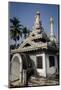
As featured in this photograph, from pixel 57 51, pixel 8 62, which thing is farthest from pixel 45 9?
pixel 8 62

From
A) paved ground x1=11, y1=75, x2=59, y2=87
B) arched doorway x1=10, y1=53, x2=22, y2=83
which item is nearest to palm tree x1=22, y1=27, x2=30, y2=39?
arched doorway x1=10, y1=53, x2=22, y2=83

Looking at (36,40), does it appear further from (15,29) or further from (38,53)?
(15,29)

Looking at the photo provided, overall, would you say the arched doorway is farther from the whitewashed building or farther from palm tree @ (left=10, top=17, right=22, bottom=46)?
palm tree @ (left=10, top=17, right=22, bottom=46)

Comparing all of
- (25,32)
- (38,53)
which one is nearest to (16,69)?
(38,53)

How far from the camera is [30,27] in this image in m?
2.46

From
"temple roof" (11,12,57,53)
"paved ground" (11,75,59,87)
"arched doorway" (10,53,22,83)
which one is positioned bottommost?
"paved ground" (11,75,59,87)

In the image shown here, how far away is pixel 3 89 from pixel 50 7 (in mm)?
1065

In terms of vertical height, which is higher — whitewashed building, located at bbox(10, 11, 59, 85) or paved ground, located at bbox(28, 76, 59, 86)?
whitewashed building, located at bbox(10, 11, 59, 85)

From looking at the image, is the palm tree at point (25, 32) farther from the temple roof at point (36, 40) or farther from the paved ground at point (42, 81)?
the paved ground at point (42, 81)

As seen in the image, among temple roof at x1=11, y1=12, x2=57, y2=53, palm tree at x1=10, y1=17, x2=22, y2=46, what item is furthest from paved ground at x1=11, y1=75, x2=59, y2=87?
palm tree at x1=10, y1=17, x2=22, y2=46

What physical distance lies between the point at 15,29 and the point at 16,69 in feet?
1.44

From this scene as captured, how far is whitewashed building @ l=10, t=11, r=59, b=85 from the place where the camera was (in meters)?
2.41

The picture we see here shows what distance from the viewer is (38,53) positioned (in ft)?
8.13

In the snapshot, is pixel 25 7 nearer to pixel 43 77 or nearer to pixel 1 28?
pixel 1 28
